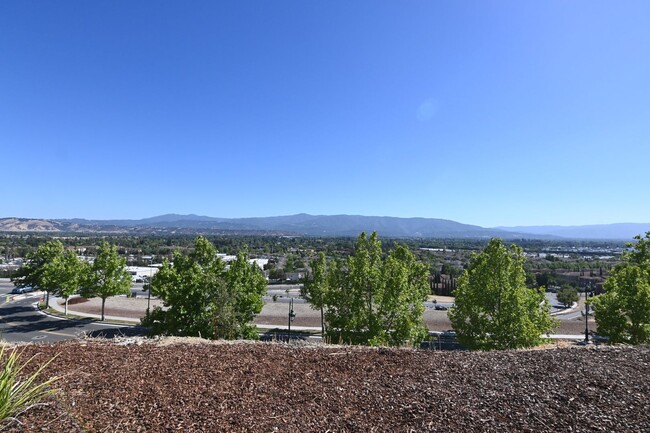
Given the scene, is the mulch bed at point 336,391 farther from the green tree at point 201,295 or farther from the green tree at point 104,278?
the green tree at point 104,278

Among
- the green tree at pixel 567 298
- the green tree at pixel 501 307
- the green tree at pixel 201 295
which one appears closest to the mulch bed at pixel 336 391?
the green tree at pixel 501 307

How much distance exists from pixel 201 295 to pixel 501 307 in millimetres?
15079

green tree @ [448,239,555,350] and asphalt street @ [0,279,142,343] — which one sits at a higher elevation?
green tree @ [448,239,555,350]

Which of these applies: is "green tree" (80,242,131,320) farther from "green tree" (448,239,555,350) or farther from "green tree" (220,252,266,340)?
"green tree" (448,239,555,350)

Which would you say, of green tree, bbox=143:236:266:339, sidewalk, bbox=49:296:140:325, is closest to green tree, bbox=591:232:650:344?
green tree, bbox=143:236:266:339

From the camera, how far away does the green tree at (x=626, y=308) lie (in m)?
15.1

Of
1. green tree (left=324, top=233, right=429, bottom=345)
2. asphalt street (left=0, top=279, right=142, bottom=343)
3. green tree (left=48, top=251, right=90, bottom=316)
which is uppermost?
green tree (left=324, top=233, right=429, bottom=345)

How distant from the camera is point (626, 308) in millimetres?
15633

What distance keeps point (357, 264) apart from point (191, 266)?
33.7 ft

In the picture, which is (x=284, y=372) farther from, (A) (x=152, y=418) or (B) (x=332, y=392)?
(A) (x=152, y=418)

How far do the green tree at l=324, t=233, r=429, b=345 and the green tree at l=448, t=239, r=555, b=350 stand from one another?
2.23 meters

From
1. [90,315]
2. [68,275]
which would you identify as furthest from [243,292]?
[68,275]

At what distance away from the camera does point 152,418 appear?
4.50 m

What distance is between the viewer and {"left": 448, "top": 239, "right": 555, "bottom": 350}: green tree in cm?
1529
